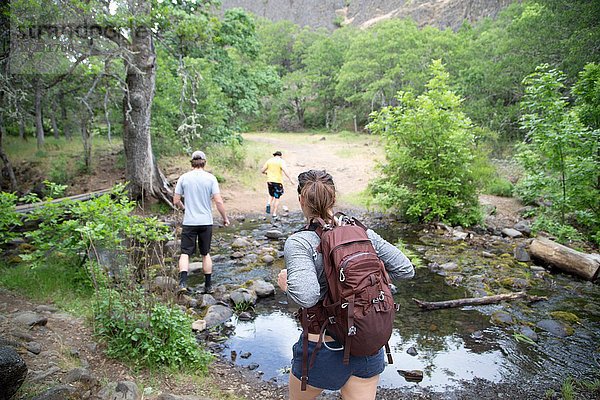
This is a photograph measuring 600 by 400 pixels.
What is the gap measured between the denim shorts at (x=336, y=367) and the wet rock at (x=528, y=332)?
3.94m

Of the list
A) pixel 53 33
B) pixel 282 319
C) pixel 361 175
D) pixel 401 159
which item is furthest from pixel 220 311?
pixel 361 175

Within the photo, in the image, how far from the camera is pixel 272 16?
302 ft

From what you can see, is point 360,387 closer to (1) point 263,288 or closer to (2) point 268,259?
(1) point 263,288

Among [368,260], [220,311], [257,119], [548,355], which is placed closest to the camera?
[368,260]

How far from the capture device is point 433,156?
11.4 m

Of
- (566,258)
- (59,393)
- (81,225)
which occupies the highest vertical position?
(81,225)

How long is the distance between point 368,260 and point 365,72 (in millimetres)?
37131

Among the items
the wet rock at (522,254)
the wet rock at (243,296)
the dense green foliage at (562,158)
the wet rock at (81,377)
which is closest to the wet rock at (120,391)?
the wet rock at (81,377)

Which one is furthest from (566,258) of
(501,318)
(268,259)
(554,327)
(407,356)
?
(268,259)

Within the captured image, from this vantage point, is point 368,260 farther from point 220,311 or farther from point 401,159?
point 401,159

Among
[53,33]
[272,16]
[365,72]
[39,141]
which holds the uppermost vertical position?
[272,16]

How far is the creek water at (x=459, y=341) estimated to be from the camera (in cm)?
449

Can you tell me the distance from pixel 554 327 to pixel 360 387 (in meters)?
4.50

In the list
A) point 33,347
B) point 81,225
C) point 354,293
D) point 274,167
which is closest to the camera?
point 354,293
